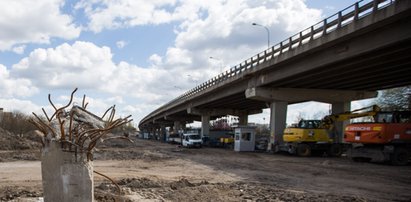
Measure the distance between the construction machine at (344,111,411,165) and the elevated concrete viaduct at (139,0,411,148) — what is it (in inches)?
152

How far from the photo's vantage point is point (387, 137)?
82.3ft

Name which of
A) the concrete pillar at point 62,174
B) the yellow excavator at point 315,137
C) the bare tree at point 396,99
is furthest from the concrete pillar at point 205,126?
the concrete pillar at point 62,174

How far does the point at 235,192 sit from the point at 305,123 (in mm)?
23787

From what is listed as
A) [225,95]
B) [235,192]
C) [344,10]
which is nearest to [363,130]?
[344,10]

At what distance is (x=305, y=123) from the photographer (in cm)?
3572

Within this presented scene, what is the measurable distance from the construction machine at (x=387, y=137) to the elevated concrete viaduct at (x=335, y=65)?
12.7ft

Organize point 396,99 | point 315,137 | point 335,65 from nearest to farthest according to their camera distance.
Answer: point 335,65
point 315,137
point 396,99

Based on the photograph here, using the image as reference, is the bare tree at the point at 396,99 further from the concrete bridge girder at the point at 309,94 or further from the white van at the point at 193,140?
the white van at the point at 193,140

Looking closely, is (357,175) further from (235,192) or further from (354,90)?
(354,90)

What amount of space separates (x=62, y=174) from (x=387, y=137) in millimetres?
23578

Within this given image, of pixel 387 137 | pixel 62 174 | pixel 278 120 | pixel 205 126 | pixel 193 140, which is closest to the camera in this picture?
pixel 62 174

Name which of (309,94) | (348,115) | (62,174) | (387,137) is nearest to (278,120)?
(309,94)

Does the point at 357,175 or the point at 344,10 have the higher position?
the point at 344,10

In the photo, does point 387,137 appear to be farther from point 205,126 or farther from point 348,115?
point 205,126
